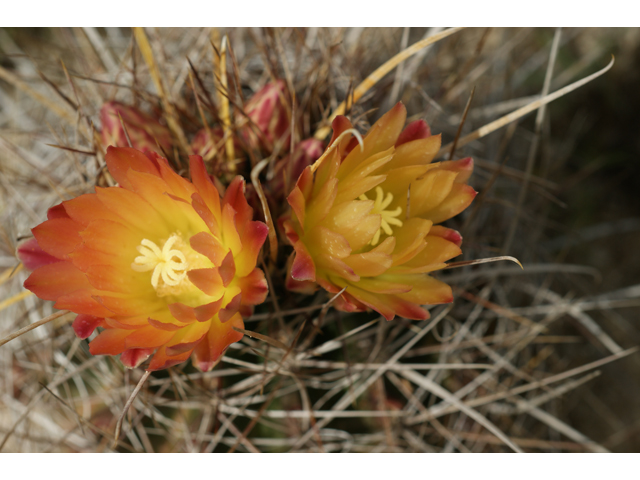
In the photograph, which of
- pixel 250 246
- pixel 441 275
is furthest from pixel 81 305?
pixel 441 275

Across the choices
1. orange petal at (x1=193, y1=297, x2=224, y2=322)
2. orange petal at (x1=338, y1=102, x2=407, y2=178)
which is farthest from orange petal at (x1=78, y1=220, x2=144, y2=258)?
orange petal at (x1=338, y1=102, x2=407, y2=178)

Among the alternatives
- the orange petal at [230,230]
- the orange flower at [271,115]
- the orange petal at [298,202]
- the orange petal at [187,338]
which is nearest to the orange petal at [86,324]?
the orange petal at [187,338]

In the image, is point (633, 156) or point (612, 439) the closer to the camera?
point (612, 439)

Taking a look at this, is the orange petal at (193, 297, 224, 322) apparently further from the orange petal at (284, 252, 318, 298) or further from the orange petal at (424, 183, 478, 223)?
the orange petal at (424, 183, 478, 223)

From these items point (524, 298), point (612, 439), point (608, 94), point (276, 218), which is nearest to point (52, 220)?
point (276, 218)

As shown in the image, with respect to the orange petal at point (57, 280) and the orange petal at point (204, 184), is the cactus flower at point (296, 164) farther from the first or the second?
the orange petal at point (57, 280)

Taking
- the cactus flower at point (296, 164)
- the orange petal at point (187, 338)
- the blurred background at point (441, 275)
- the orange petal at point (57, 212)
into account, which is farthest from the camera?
the blurred background at point (441, 275)

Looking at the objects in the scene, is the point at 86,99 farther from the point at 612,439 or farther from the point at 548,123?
the point at 612,439

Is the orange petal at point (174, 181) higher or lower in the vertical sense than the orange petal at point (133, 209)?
higher
